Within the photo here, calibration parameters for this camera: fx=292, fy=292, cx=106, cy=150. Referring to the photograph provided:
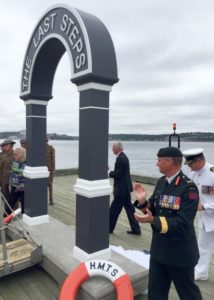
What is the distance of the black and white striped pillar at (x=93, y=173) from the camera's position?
11.6 ft

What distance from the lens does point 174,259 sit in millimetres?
2424

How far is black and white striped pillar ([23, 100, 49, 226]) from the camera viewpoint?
16.6 ft

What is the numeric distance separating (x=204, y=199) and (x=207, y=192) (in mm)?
104

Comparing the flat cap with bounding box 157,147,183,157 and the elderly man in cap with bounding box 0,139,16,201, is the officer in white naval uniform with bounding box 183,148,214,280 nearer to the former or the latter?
the flat cap with bounding box 157,147,183,157

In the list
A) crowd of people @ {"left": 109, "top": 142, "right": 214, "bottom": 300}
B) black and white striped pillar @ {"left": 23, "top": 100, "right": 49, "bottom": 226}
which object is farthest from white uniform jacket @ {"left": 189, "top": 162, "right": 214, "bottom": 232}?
black and white striped pillar @ {"left": 23, "top": 100, "right": 49, "bottom": 226}

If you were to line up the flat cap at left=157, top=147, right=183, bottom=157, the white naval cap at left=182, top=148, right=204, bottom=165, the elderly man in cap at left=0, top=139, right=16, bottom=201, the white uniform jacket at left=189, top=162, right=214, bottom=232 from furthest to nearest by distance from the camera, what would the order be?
the elderly man in cap at left=0, top=139, right=16, bottom=201
the white uniform jacket at left=189, top=162, right=214, bottom=232
the white naval cap at left=182, top=148, right=204, bottom=165
the flat cap at left=157, top=147, right=183, bottom=157

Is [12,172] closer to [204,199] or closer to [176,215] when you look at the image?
[204,199]

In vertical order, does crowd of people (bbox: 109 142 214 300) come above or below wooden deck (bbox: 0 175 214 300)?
above

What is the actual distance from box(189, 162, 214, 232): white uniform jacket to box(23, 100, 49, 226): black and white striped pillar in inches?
109

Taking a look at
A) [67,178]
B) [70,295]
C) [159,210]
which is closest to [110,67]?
[159,210]

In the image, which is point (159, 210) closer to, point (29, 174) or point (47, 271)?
point (47, 271)

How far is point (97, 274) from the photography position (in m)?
3.07

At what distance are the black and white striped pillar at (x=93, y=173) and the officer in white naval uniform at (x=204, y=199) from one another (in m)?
1.04

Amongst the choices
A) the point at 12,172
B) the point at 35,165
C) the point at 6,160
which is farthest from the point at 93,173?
the point at 6,160
